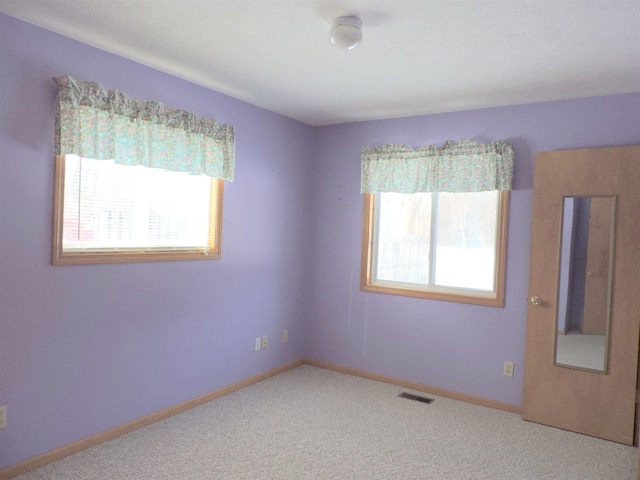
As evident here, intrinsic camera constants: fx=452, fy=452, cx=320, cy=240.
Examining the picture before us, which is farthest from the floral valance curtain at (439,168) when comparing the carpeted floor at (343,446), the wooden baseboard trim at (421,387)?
the carpeted floor at (343,446)

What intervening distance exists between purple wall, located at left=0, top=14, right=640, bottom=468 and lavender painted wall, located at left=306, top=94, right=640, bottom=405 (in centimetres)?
1

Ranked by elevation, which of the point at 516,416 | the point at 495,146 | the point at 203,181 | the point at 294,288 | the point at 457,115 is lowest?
the point at 516,416

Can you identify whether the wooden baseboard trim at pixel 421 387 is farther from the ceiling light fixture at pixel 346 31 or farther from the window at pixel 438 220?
the ceiling light fixture at pixel 346 31

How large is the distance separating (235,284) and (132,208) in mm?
1069

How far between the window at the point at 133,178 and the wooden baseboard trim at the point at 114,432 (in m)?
1.05

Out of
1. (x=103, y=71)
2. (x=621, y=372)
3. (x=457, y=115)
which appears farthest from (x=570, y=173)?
(x=103, y=71)

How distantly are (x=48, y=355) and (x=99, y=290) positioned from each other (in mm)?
432

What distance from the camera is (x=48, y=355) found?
245 centimetres

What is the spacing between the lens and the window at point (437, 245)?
3611 millimetres

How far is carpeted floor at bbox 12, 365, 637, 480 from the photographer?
8.24 feet

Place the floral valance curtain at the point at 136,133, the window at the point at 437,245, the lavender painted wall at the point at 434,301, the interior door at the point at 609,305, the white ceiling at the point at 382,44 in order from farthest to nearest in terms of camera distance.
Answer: the window at the point at 437,245 < the lavender painted wall at the point at 434,301 < the interior door at the point at 609,305 < the floral valance curtain at the point at 136,133 < the white ceiling at the point at 382,44

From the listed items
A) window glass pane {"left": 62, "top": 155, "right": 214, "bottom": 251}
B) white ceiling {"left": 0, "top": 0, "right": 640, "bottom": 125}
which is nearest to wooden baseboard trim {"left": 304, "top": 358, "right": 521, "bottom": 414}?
window glass pane {"left": 62, "top": 155, "right": 214, "bottom": 251}

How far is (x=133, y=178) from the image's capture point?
2.92m

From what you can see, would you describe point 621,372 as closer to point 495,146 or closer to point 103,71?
point 495,146
